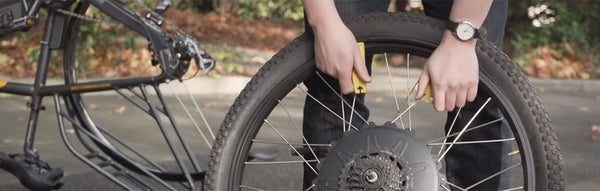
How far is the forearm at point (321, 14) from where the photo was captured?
2.32 meters

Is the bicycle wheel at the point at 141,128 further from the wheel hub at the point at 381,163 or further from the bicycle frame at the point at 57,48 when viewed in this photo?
the wheel hub at the point at 381,163

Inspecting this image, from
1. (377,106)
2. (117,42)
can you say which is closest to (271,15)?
(117,42)

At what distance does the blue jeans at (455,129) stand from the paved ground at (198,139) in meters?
1.92

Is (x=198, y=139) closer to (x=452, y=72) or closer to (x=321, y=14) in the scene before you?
(x=321, y=14)

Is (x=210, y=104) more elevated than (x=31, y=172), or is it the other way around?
(x=210, y=104)

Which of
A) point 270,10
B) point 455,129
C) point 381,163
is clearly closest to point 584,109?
point 455,129

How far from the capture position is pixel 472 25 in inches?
89.1

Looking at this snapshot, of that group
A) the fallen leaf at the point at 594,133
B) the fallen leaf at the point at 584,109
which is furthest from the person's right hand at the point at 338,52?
the fallen leaf at the point at 584,109

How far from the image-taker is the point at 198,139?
19.9 feet

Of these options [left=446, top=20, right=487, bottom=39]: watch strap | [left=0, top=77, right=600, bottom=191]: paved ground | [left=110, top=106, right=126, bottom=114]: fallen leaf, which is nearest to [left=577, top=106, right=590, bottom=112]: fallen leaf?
[left=0, top=77, right=600, bottom=191]: paved ground

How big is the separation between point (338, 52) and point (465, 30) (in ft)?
0.92

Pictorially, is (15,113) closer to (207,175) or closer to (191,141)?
(191,141)

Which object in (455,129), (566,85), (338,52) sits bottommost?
(455,129)

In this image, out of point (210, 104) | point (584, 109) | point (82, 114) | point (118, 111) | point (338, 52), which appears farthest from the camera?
point (584, 109)
